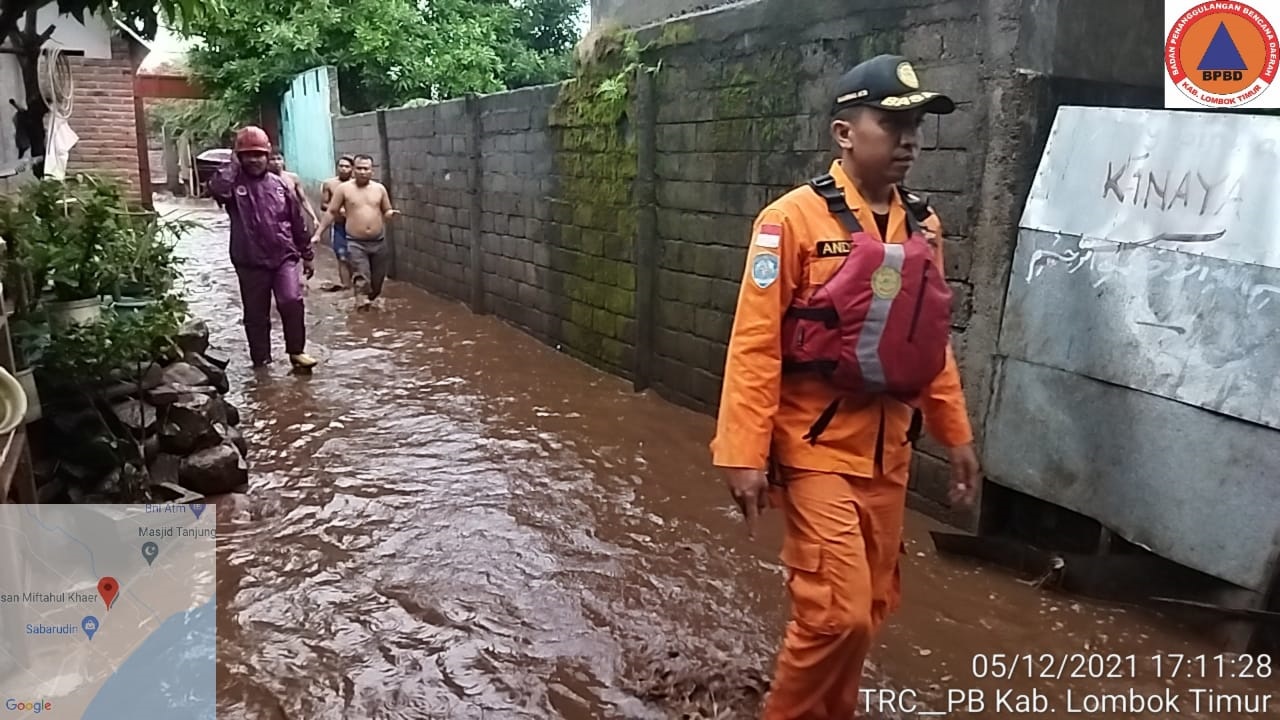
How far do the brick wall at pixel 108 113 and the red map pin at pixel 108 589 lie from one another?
9339 millimetres

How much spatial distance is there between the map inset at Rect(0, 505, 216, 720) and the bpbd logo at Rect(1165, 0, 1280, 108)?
4461 mm

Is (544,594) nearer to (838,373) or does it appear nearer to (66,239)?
(838,373)

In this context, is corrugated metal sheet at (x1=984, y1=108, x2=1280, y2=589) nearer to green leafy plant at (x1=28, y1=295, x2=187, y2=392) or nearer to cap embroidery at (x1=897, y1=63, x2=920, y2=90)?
cap embroidery at (x1=897, y1=63, x2=920, y2=90)

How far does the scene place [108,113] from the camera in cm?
1215

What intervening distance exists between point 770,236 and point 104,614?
2.74m

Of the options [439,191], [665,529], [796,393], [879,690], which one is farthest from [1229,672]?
[439,191]

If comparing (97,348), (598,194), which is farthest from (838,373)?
(598,194)

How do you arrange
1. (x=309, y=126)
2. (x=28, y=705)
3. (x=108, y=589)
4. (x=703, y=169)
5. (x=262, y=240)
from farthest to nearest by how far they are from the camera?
1. (x=309, y=126)
2. (x=262, y=240)
3. (x=703, y=169)
4. (x=108, y=589)
5. (x=28, y=705)

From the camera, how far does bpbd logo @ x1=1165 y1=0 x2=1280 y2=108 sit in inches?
164

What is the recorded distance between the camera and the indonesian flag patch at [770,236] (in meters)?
2.49

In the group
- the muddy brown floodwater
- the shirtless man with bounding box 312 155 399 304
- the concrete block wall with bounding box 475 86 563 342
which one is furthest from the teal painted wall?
the muddy brown floodwater

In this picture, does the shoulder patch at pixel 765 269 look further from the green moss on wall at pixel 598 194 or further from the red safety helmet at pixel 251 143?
the red safety helmet at pixel 251 143

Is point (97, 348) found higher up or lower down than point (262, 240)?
lower down

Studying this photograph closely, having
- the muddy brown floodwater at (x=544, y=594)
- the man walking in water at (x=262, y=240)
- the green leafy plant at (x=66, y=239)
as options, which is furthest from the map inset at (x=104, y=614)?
the man walking in water at (x=262, y=240)
